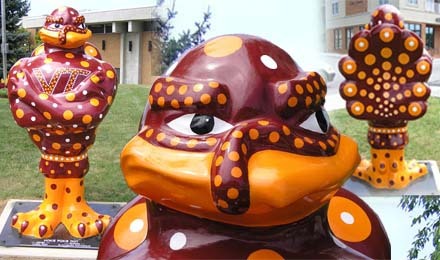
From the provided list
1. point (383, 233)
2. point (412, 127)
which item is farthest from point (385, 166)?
point (383, 233)

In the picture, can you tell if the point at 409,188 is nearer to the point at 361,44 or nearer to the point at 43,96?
the point at 361,44

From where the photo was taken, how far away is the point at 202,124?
852 millimetres

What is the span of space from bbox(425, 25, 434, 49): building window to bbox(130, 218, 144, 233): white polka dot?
212 cm

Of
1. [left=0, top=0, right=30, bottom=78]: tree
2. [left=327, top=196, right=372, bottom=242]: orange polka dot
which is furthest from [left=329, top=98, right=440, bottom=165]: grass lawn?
[left=0, top=0, right=30, bottom=78]: tree

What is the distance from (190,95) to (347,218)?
14.9 inches

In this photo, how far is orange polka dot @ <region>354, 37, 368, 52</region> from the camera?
8.67 ft

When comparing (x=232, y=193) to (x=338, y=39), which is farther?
(x=338, y=39)

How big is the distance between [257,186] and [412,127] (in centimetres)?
351

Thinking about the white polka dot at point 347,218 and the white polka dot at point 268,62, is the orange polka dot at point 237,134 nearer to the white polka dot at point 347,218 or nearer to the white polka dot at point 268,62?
the white polka dot at point 268,62

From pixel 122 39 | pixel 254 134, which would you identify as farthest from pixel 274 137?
pixel 122 39

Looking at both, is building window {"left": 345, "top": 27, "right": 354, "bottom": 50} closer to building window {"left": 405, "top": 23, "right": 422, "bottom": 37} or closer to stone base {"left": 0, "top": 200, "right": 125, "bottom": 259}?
building window {"left": 405, "top": 23, "right": 422, "bottom": 37}

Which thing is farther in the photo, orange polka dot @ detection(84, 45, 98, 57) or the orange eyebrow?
orange polka dot @ detection(84, 45, 98, 57)

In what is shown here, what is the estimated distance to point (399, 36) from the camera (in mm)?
2613

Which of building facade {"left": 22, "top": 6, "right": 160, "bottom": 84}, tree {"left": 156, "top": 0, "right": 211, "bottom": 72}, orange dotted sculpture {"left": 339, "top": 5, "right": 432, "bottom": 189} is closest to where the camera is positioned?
tree {"left": 156, "top": 0, "right": 211, "bottom": 72}
